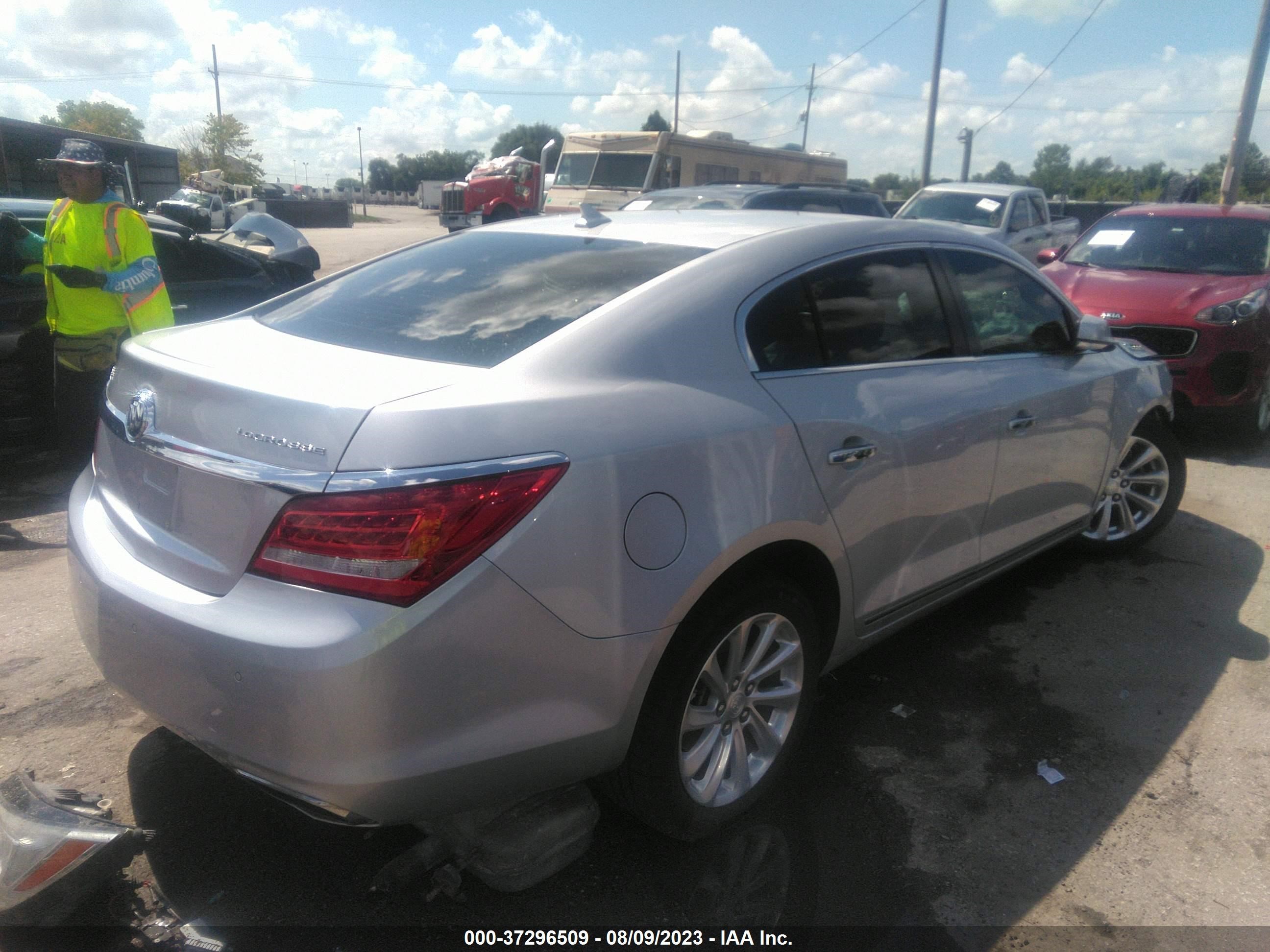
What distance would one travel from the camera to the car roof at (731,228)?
2.93 m

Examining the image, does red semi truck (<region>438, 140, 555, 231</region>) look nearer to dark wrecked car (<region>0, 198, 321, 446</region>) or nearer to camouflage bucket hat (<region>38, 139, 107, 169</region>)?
dark wrecked car (<region>0, 198, 321, 446</region>)

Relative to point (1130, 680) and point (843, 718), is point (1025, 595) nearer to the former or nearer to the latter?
point (1130, 680)

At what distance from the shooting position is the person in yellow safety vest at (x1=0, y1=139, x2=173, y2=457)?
477 cm

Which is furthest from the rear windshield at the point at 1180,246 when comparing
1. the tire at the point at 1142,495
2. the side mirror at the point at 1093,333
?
the side mirror at the point at 1093,333

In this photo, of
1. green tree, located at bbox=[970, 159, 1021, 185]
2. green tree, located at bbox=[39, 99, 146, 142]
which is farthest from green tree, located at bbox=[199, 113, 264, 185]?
green tree, located at bbox=[970, 159, 1021, 185]

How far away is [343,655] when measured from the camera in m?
1.84

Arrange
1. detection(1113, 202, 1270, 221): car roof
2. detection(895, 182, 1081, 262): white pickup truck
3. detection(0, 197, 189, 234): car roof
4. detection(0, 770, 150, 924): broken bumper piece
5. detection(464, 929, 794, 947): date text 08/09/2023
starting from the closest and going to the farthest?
1. detection(0, 770, 150, 924): broken bumper piece
2. detection(464, 929, 794, 947): date text 08/09/2023
3. detection(0, 197, 189, 234): car roof
4. detection(1113, 202, 1270, 221): car roof
5. detection(895, 182, 1081, 262): white pickup truck

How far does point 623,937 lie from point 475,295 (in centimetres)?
173

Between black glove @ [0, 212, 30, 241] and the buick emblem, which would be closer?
the buick emblem

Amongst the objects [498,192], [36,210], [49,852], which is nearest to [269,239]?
[36,210]

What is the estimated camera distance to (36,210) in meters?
6.22

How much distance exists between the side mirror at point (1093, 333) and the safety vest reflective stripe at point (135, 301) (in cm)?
450

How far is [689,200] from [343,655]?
983cm

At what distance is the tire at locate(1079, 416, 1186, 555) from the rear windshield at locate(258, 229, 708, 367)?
3.00 meters
